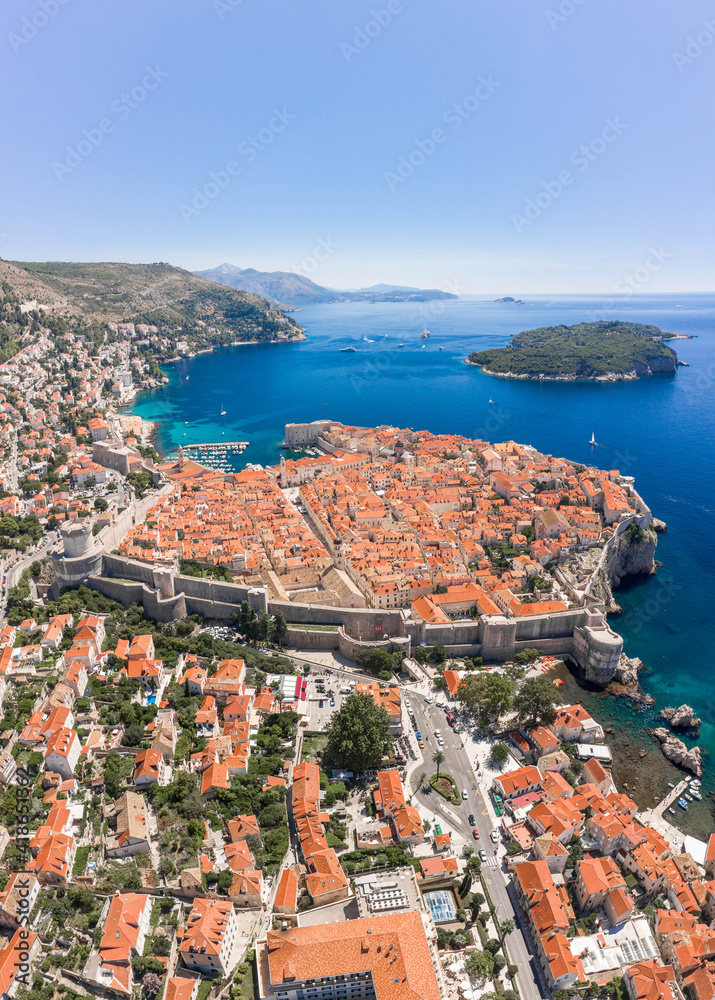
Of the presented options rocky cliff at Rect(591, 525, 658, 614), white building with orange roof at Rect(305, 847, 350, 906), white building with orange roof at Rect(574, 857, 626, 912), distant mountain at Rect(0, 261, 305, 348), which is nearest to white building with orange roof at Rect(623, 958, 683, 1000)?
white building with orange roof at Rect(574, 857, 626, 912)

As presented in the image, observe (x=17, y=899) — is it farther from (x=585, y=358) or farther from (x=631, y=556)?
(x=585, y=358)

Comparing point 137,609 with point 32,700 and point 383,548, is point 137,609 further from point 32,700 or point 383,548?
point 383,548

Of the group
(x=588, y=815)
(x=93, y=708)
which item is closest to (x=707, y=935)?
(x=588, y=815)

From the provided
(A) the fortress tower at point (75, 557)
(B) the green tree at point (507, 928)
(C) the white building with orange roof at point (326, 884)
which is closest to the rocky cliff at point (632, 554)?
(B) the green tree at point (507, 928)

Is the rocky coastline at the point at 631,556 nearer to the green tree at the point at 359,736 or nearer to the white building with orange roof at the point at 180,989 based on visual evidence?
the green tree at the point at 359,736

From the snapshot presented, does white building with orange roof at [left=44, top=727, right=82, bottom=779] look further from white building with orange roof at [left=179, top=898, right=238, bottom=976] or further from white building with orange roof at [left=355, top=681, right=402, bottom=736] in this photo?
white building with orange roof at [left=355, top=681, right=402, bottom=736]

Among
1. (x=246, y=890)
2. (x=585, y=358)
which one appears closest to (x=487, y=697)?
(x=246, y=890)
